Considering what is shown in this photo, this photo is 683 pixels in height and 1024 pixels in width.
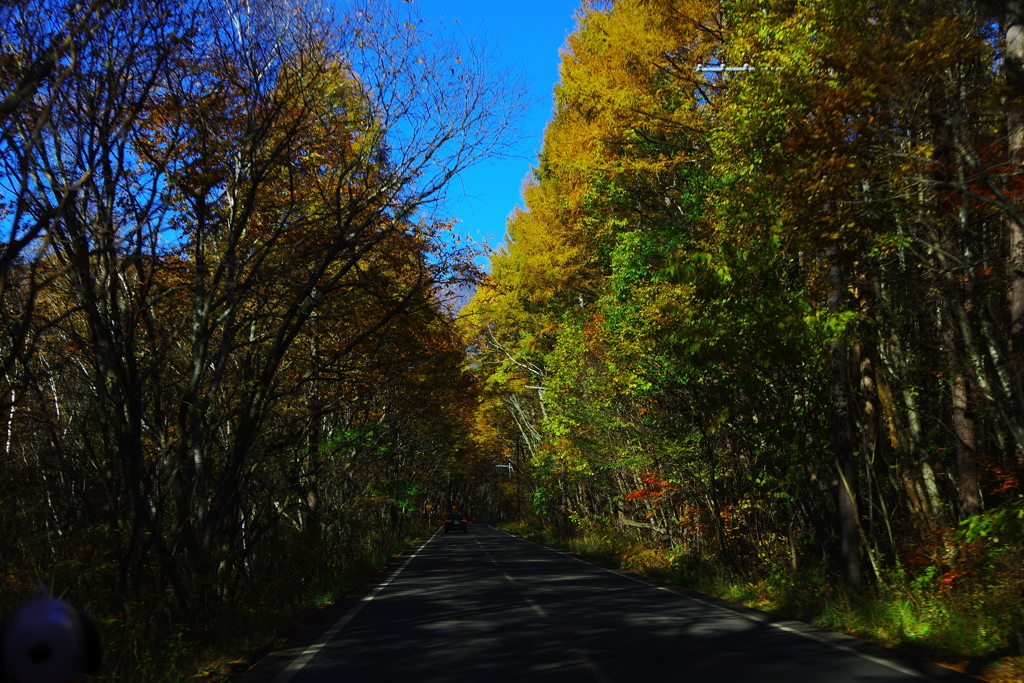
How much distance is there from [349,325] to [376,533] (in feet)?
64.3

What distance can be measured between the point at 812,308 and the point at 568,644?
529cm

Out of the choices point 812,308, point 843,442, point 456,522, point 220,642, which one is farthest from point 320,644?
point 456,522

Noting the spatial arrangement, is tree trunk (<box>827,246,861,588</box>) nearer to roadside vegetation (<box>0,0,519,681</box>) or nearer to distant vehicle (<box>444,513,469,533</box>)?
roadside vegetation (<box>0,0,519,681</box>)

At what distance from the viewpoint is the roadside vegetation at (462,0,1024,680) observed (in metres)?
9.22

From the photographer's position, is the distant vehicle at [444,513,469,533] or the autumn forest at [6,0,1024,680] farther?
the distant vehicle at [444,513,469,533]

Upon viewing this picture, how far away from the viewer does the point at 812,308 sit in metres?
10.9

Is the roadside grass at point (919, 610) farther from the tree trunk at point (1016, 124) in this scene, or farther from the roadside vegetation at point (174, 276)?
the roadside vegetation at point (174, 276)

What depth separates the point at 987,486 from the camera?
1672cm

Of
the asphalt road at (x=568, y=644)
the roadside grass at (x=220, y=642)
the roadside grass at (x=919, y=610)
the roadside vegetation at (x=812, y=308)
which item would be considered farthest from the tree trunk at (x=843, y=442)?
the roadside grass at (x=220, y=642)

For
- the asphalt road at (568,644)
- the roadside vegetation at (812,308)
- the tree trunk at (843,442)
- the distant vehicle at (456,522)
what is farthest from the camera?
the distant vehicle at (456,522)

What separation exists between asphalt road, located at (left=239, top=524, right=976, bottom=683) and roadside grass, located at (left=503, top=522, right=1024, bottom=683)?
0.39 metres

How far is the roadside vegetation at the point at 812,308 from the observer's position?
9.22 metres

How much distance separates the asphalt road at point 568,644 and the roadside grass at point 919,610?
0.39 m

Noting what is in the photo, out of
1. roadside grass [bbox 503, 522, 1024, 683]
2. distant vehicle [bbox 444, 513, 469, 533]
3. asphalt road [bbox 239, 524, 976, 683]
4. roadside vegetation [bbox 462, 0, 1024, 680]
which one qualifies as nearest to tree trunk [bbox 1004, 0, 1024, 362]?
roadside vegetation [bbox 462, 0, 1024, 680]
